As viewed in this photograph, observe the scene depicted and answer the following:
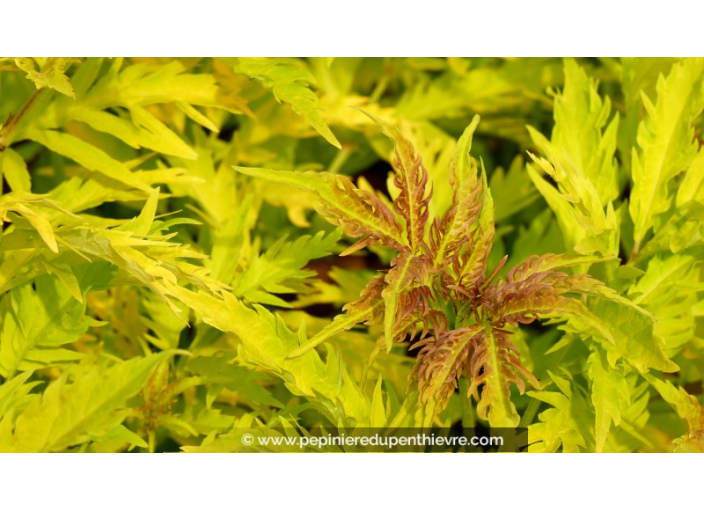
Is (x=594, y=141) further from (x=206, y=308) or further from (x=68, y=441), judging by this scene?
(x=68, y=441)

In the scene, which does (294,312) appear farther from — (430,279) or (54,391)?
(54,391)

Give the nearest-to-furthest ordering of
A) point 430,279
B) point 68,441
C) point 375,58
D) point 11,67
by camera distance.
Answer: point 68,441 → point 430,279 → point 11,67 → point 375,58

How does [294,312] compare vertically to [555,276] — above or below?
below

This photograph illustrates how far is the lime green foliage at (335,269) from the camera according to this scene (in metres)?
0.79

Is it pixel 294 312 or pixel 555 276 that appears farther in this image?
pixel 294 312

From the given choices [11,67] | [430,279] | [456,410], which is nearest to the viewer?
[430,279]

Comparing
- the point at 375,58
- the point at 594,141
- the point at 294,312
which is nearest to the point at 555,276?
the point at 594,141

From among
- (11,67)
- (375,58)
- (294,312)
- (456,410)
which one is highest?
(11,67)

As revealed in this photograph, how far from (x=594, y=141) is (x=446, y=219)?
33 centimetres

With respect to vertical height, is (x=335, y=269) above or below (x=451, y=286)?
below

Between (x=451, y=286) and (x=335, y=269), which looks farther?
(x=335, y=269)

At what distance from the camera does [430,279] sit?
2.70 feet

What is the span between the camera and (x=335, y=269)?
117 cm

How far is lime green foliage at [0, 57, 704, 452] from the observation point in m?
0.79
